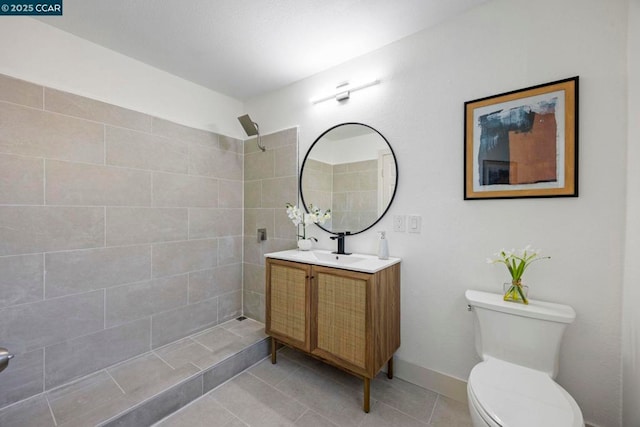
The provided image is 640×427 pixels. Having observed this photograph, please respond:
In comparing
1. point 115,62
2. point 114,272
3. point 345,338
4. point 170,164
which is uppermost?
point 115,62

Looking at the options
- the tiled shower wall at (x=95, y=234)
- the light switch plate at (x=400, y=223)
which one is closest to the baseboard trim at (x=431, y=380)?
the light switch plate at (x=400, y=223)

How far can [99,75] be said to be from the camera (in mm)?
1868

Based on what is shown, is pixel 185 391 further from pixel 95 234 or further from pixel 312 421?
pixel 95 234

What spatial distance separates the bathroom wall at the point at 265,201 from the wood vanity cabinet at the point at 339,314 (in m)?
0.56

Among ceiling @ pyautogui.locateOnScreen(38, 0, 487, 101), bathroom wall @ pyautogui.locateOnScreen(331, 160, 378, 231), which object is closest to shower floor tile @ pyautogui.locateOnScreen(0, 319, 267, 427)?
bathroom wall @ pyautogui.locateOnScreen(331, 160, 378, 231)

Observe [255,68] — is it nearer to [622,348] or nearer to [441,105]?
[441,105]

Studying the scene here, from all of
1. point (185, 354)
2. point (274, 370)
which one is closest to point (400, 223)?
point (274, 370)

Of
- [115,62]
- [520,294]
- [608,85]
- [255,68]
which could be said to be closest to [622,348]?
[520,294]

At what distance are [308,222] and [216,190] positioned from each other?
1043mm

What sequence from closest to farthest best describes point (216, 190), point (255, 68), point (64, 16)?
point (64, 16) < point (255, 68) < point (216, 190)

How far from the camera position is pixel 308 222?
88.4 inches

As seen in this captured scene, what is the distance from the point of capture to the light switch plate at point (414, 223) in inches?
70.0

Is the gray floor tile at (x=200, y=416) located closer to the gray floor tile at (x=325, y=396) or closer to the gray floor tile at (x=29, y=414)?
the gray floor tile at (x=325, y=396)

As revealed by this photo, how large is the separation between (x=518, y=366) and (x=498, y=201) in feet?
2.85
